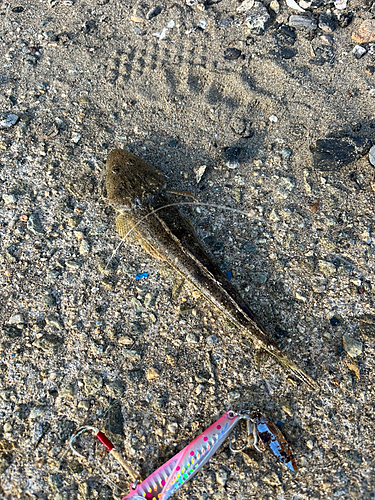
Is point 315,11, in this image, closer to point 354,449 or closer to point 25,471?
point 354,449

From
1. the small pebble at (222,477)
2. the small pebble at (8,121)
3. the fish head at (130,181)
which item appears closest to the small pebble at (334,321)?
the small pebble at (222,477)

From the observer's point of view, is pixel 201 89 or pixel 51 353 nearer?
pixel 51 353

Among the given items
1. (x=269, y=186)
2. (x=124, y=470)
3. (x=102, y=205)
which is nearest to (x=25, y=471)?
(x=124, y=470)

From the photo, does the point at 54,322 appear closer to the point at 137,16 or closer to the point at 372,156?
the point at 372,156

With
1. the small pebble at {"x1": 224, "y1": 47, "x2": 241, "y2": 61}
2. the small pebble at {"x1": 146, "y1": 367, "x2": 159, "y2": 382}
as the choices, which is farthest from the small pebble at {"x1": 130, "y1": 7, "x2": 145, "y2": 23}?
the small pebble at {"x1": 146, "y1": 367, "x2": 159, "y2": 382}

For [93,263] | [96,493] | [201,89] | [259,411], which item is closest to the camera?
[96,493]

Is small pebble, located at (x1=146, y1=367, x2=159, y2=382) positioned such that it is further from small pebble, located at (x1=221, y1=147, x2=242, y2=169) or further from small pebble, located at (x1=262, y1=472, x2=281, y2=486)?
small pebble, located at (x1=221, y1=147, x2=242, y2=169)

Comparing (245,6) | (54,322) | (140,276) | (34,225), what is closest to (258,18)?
(245,6)
